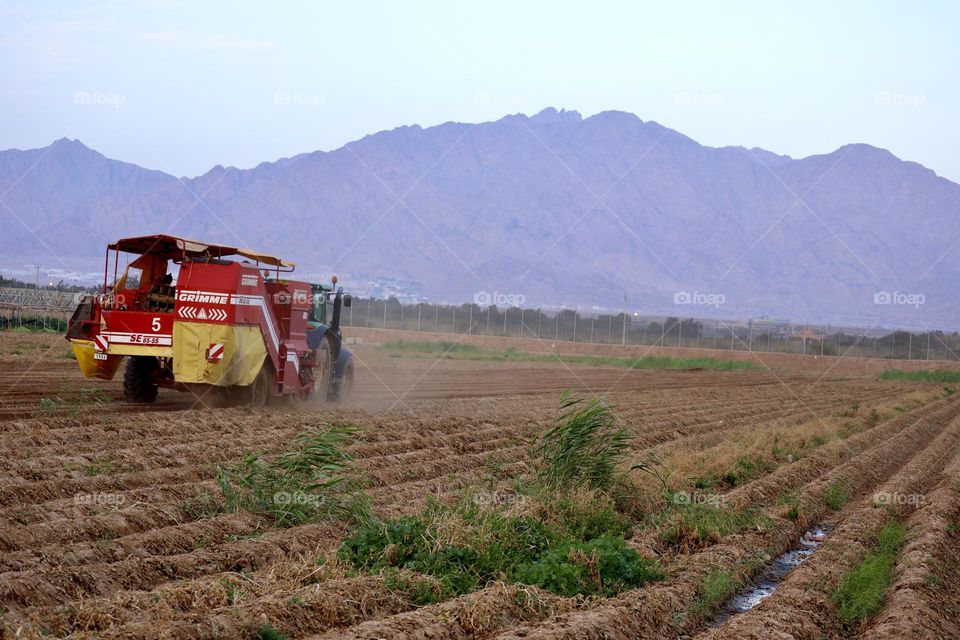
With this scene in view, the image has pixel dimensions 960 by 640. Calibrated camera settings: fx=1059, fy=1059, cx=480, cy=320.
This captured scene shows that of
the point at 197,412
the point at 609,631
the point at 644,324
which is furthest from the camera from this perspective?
the point at 644,324

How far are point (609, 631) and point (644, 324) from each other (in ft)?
231

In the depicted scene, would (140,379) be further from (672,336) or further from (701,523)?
(672,336)

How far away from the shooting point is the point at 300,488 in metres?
10.6

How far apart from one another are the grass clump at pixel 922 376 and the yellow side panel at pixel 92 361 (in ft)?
164

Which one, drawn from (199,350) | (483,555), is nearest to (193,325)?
(199,350)

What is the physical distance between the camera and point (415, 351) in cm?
5366

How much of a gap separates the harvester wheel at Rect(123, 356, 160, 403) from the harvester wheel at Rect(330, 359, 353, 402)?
4.24 m

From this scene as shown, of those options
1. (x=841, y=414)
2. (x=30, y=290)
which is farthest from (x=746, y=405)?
(x=30, y=290)

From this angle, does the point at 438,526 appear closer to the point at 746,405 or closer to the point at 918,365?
the point at 746,405

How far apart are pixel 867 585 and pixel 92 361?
42.1 feet

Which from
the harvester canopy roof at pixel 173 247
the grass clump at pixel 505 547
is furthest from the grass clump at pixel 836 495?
the harvester canopy roof at pixel 173 247

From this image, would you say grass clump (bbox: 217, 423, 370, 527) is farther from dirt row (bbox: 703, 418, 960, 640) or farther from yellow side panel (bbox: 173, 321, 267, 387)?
yellow side panel (bbox: 173, 321, 267, 387)

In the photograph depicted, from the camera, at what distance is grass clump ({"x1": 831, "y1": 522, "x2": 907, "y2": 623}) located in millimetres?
8484

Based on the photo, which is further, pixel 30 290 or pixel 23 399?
pixel 30 290
